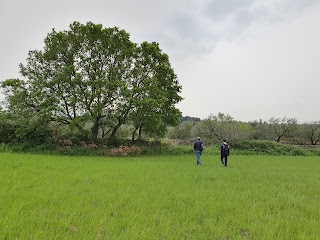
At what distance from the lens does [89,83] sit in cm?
2652

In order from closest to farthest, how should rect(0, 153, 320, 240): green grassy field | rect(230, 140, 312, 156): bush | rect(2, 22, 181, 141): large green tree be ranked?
rect(0, 153, 320, 240): green grassy field
rect(2, 22, 181, 141): large green tree
rect(230, 140, 312, 156): bush

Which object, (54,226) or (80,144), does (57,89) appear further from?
(54,226)

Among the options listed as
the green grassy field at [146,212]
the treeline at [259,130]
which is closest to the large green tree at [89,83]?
the green grassy field at [146,212]

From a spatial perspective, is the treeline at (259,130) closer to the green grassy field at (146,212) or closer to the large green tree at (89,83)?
the large green tree at (89,83)

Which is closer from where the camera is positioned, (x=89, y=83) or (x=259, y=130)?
(x=89, y=83)

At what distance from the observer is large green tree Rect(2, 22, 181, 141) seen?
26.3 meters

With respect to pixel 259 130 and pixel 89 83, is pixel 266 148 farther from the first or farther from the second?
pixel 89 83

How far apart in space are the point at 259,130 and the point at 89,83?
46.8 m

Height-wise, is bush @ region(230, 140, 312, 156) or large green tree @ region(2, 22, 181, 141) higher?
large green tree @ region(2, 22, 181, 141)

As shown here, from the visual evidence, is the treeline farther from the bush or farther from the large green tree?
the large green tree

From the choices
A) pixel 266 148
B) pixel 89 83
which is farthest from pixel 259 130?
pixel 89 83

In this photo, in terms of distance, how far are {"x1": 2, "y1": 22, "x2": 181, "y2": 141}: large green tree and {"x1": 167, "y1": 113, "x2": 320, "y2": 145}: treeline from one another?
23.0m

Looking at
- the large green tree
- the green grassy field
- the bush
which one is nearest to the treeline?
the bush

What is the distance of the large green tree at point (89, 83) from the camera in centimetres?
2628
